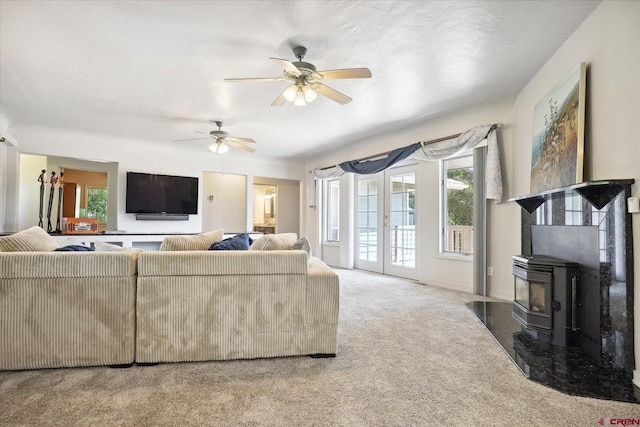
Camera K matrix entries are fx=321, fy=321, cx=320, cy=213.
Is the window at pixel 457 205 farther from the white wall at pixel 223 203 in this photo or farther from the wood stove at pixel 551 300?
the white wall at pixel 223 203

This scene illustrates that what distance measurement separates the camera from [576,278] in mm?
2377

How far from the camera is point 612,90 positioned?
2113 mm

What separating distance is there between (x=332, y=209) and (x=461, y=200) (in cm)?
315

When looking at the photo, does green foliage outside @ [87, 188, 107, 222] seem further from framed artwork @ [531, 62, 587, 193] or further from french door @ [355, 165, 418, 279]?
framed artwork @ [531, 62, 587, 193]

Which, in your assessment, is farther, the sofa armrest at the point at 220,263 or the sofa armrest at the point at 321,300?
the sofa armrest at the point at 321,300

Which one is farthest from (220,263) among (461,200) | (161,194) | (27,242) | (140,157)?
(140,157)

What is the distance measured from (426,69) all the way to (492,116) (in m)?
1.48

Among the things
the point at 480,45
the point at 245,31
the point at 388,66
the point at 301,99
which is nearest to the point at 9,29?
the point at 245,31

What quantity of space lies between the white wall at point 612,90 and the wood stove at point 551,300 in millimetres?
499

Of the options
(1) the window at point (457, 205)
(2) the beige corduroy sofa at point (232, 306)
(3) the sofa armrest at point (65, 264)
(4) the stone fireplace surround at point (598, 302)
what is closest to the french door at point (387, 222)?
(1) the window at point (457, 205)

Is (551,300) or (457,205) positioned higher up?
(457,205)

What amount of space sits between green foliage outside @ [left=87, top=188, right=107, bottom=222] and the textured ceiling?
3619 millimetres

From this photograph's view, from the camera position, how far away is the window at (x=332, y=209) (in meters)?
7.08

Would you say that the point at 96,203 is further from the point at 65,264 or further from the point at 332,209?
the point at 65,264
